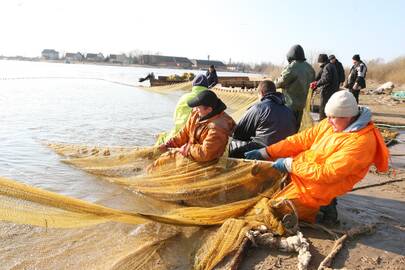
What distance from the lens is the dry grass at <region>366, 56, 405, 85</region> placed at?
35.4m

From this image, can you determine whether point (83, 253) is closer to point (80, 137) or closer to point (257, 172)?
point (257, 172)

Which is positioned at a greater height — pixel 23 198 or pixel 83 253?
pixel 23 198

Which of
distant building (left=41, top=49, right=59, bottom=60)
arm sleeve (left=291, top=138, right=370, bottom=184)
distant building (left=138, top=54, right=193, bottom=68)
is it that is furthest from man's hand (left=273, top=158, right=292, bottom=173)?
distant building (left=41, top=49, right=59, bottom=60)

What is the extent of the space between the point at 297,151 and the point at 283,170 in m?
0.45

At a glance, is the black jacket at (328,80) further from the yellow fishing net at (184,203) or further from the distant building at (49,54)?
the distant building at (49,54)

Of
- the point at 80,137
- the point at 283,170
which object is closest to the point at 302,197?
the point at 283,170

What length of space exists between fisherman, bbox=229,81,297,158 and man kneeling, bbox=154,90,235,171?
28 centimetres

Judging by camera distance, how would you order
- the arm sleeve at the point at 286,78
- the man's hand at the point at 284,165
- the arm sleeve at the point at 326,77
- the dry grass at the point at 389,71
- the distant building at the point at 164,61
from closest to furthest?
the man's hand at the point at 284,165
the arm sleeve at the point at 286,78
the arm sleeve at the point at 326,77
the dry grass at the point at 389,71
the distant building at the point at 164,61

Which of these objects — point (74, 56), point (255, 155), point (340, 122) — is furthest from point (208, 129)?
point (74, 56)

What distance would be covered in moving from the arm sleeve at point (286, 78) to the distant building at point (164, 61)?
121660mm

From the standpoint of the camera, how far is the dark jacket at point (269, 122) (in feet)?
16.8

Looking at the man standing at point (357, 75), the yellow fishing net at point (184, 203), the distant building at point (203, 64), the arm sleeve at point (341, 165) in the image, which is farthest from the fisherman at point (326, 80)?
the distant building at point (203, 64)

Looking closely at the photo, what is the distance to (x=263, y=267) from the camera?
12.2ft

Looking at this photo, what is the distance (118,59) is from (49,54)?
2266 cm
